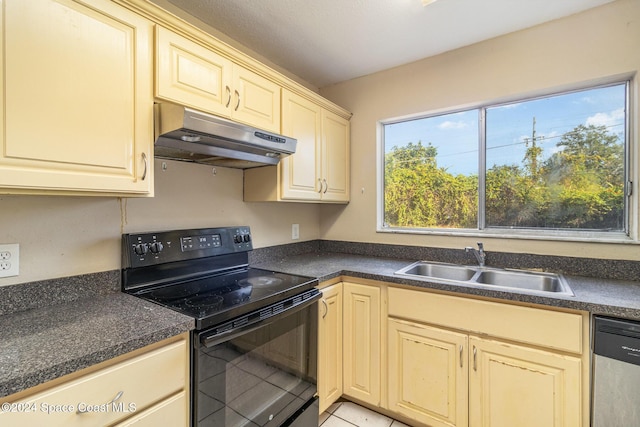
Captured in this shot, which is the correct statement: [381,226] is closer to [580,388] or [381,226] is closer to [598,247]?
[598,247]

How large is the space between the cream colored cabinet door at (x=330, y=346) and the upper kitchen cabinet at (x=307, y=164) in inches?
26.7

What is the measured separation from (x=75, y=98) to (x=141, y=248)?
68 cm

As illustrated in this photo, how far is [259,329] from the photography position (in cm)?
132

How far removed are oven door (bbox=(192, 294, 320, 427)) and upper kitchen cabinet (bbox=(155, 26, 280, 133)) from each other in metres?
1.01

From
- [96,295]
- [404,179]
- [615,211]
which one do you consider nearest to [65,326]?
[96,295]

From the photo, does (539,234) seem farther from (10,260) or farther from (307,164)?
(10,260)

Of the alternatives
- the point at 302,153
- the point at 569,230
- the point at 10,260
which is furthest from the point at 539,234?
the point at 10,260

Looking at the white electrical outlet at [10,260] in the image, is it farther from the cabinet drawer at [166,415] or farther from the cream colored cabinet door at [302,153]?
the cream colored cabinet door at [302,153]

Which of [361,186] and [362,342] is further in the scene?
[361,186]

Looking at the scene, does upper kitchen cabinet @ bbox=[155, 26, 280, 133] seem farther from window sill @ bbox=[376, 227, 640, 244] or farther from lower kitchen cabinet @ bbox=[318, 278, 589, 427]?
window sill @ bbox=[376, 227, 640, 244]

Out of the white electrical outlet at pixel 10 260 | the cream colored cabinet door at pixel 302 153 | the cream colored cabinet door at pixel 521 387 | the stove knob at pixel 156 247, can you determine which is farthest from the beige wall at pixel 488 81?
the white electrical outlet at pixel 10 260

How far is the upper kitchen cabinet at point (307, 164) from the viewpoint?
6.28ft

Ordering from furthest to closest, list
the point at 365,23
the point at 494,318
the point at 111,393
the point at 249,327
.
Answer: the point at 365,23 < the point at 494,318 < the point at 249,327 < the point at 111,393

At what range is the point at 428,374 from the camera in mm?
1661
